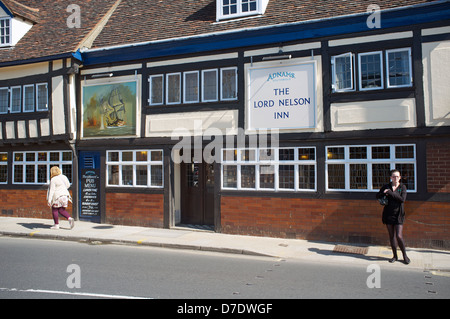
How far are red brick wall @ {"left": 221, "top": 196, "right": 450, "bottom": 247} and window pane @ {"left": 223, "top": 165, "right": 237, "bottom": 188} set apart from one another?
1.27 ft

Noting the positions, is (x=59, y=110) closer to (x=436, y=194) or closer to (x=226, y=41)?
(x=226, y=41)

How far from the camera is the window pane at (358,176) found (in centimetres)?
970

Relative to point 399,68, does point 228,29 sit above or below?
above

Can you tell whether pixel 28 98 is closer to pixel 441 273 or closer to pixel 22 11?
pixel 22 11

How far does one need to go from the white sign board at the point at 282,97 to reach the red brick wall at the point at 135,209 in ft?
12.7

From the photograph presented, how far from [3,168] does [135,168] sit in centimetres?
588

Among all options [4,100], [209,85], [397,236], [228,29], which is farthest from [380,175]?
[4,100]

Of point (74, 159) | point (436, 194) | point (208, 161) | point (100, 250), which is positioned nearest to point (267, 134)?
point (208, 161)

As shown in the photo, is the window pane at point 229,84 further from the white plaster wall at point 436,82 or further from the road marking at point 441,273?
the road marking at point 441,273

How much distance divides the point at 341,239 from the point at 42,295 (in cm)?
705

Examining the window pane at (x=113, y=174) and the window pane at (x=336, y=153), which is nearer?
the window pane at (x=336, y=153)

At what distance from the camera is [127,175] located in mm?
12531


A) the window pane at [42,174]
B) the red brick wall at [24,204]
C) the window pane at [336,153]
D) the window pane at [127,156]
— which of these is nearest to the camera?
the window pane at [336,153]

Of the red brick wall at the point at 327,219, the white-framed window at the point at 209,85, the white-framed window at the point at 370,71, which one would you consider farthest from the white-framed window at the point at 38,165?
the white-framed window at the point at 370,71
